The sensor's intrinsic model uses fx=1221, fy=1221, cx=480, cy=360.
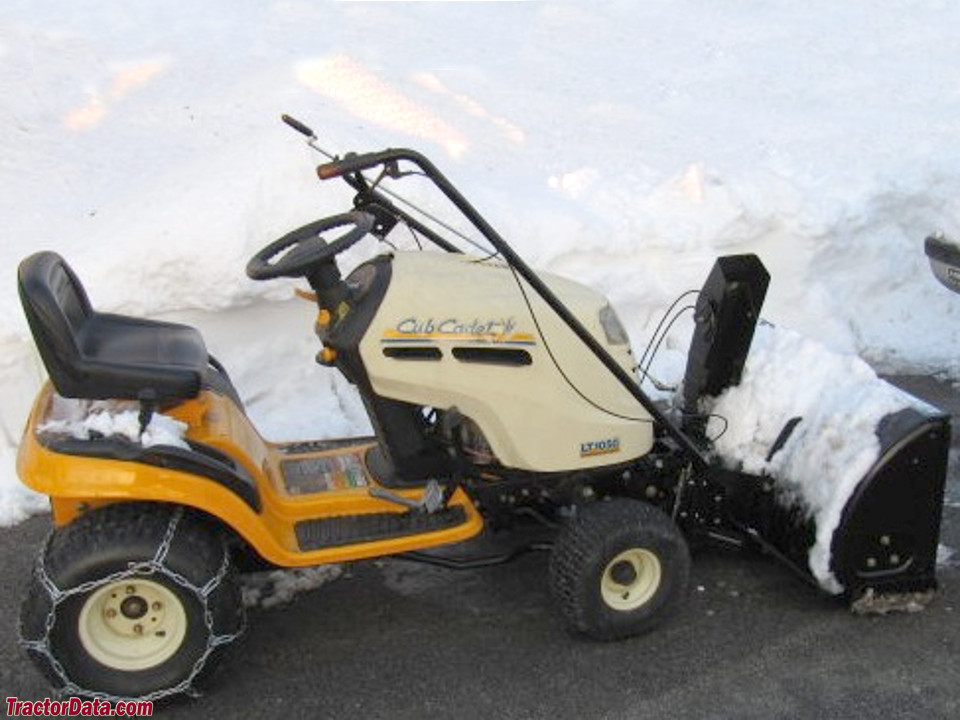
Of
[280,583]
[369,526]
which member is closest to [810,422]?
[369,526]

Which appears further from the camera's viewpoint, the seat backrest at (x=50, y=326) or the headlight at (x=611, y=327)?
the headlight at (x=611, y=327)

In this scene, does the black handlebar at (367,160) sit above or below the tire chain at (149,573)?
above

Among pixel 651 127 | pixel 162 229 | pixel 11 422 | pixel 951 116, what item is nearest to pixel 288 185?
pixel 162 229

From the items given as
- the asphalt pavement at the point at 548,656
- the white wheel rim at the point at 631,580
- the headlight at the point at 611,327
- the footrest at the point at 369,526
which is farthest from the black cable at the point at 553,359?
the asphalt pavement at the point at 548,656

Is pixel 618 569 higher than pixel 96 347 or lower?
lower

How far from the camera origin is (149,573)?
325 centimetres

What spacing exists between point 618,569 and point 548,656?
33 centimetres

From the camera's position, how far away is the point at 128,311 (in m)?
5.12

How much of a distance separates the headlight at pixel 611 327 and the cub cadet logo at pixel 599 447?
0.30 metres

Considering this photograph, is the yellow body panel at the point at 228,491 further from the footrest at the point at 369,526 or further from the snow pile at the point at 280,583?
the snow pile at the point at 280,583

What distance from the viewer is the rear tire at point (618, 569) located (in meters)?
3.58

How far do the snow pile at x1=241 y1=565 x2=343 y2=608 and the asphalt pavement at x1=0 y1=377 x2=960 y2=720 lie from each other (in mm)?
50

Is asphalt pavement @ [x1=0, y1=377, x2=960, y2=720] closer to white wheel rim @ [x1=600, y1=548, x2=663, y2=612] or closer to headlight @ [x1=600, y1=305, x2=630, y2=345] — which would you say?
white wheel rim @ [x1=600, y1=548, x2=663, y2=612]

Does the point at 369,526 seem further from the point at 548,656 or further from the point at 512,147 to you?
the point at 512,147
